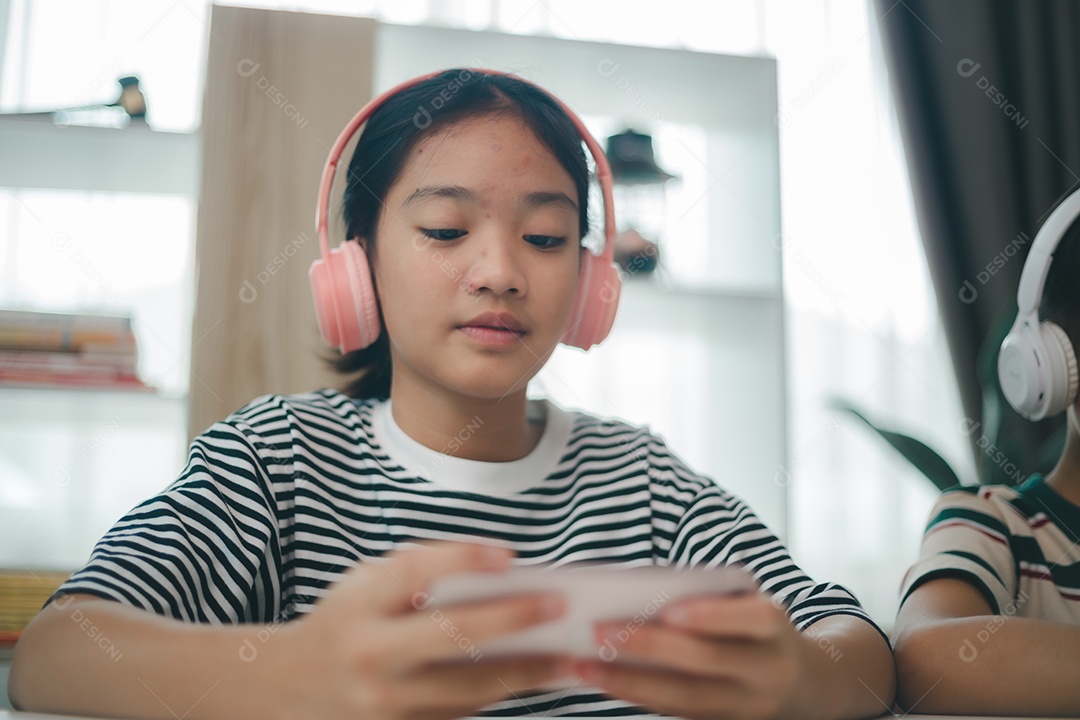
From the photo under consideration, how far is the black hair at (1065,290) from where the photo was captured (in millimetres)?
1043

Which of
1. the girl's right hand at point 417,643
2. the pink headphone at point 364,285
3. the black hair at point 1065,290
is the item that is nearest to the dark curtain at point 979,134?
the black hair at point 1065,290

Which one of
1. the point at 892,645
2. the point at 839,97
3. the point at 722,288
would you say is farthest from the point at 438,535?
the point at 839,97

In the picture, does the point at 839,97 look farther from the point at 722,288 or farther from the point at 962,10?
the point at 722,288

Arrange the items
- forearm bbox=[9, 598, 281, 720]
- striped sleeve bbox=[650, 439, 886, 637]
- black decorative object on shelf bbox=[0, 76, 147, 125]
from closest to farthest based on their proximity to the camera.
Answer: forearm bbox=[9, 598, 281, 720], striped sleeve bbox=[650, 439, 886, 637], black decorative object on shelf bbox=[0, 76, 147, 125]

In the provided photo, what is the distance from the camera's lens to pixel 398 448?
37.7 inches

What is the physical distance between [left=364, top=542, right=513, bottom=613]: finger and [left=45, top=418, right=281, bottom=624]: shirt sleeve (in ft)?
1.12

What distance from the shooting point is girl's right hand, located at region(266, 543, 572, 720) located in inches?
14.8

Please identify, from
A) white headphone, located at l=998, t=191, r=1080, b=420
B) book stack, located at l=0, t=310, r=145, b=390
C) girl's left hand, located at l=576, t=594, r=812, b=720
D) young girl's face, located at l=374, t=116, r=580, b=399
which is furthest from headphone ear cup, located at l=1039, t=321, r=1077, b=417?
book stack, located at l=0, t=310, r=145, b=390

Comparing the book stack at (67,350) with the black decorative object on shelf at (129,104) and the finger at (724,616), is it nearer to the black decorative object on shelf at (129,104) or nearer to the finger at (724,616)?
the black decorative object on shelf at (129,104)

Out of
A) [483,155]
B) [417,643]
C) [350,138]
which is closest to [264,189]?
[350,138]

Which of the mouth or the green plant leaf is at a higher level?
the mouth

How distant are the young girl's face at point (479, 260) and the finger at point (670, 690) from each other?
0.47 metres

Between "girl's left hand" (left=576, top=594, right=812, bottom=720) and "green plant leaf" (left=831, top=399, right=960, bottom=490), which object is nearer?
"girl's left hand" (left=576, top=594, right=812, bottom=720)

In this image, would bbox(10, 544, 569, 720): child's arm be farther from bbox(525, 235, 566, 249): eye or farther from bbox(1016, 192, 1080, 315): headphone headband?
bbox(1016, 192, 1080, 315): headphone headband
